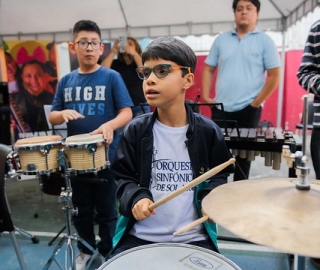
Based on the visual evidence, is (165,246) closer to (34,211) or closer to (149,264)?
(149,264)

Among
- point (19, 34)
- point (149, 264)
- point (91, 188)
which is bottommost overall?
point (91, 188)

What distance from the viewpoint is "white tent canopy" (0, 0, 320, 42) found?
4.21 metres

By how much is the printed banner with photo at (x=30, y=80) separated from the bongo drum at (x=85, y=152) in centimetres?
315

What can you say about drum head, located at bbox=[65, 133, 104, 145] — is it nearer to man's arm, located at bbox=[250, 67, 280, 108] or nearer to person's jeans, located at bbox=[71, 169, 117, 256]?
person's jeans, located at bbox=[71, 169, 117, 256]

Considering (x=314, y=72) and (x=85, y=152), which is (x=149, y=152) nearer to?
(x=85, y=152)

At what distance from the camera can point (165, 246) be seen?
3.12 feet

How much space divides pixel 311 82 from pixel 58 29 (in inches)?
170

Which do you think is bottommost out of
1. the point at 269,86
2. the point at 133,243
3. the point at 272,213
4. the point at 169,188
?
the point at 133,243

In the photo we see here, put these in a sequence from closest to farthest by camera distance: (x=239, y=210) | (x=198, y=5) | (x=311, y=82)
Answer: (x=239, y=210), (x=311, y=82), (x=198, y=5)

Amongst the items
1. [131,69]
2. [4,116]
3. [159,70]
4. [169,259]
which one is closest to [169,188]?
[169,259]

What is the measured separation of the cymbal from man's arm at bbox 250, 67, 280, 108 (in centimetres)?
141

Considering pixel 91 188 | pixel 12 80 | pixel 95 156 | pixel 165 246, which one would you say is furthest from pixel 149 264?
pixel 12 80

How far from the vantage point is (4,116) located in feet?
12.8

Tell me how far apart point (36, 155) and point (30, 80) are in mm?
3323
